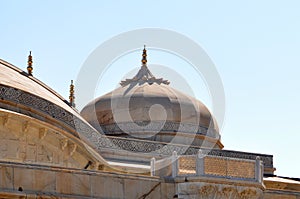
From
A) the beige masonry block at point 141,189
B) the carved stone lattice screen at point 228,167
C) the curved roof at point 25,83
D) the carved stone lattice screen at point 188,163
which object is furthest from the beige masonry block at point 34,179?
the curved roof at point 25,83

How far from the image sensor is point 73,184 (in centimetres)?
1947

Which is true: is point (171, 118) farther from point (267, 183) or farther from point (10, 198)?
point (10, 198)

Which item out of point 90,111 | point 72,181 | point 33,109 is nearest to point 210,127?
point 90,111

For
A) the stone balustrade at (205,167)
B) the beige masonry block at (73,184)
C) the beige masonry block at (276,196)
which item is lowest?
the beige masonry block at (276,196)

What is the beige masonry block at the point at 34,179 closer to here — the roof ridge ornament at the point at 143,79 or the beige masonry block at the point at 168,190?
the beige masonry block at the point at 168,190

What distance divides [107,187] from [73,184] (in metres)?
0.79

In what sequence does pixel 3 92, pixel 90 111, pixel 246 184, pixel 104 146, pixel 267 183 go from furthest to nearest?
pixel 90 111 < pixel 267 183 < pixel 104 146 < pixel 3 92 < pixel 246 184

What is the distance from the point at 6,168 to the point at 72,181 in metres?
1.44

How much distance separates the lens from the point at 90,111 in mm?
32219

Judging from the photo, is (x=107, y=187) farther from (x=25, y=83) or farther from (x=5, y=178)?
(x=25, y=83)

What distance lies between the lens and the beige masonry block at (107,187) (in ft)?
64.8

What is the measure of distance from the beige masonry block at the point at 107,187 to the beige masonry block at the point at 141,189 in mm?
137

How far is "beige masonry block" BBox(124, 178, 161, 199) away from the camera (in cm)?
2019

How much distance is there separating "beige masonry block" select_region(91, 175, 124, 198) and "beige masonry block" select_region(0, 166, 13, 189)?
1.80 m
